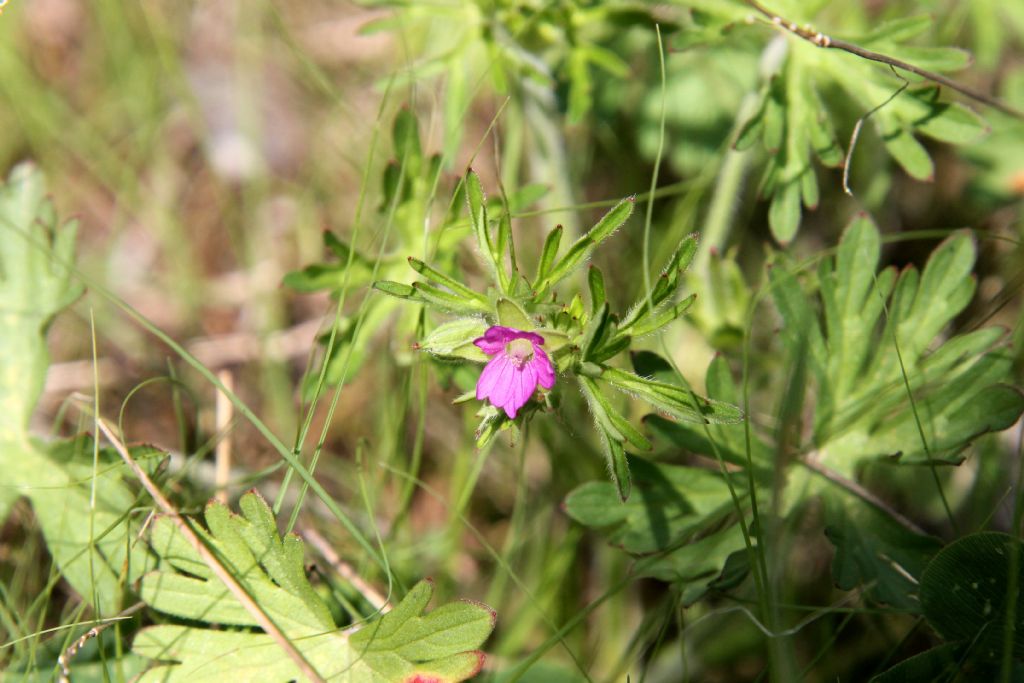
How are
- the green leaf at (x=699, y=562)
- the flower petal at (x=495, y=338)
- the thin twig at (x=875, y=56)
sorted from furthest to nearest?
the thin twig at (x=875, y=56), the green leaf at (x=699, y=562), the flower petal at (x=495, y=338)

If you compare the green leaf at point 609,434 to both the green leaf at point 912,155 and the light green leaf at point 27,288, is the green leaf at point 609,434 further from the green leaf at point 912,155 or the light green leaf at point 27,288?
the light green leaf at point 27,288

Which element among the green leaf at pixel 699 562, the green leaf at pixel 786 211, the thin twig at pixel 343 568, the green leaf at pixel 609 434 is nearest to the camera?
the green leaf at pixel 609 434

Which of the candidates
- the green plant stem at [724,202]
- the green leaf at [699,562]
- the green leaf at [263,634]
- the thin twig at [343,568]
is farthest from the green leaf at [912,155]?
the thin twig at [343,568]

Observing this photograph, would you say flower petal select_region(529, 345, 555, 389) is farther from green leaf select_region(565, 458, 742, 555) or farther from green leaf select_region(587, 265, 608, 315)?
green leaf select_region(565, 458, 742, 555)

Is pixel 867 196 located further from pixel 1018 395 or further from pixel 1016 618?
pixel 1016 618

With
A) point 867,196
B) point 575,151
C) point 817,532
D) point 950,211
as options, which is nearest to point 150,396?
point 575,151
